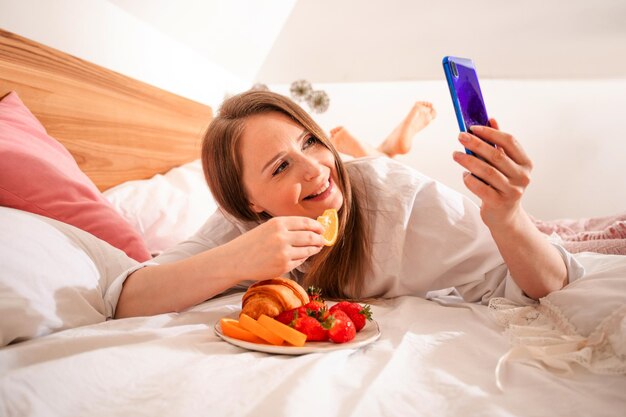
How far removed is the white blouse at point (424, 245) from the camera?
1111 mm

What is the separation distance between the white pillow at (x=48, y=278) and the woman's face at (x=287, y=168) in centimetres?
39

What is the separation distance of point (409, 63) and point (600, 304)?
2.66m

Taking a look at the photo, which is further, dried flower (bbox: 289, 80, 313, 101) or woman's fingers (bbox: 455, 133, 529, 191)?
dried flower (bbox: 289, 80, 313, 101)

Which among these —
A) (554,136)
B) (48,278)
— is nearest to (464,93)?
(48,278)

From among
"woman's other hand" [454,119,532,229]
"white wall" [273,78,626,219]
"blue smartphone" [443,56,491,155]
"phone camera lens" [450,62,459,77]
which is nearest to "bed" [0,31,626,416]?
"woman's other hand" [454,119,532,229]

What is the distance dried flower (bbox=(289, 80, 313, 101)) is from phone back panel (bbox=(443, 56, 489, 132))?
7.96 feet

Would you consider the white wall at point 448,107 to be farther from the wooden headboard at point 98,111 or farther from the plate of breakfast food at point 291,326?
the plate of breakfast food at point 291,326

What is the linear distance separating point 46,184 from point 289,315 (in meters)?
0.66

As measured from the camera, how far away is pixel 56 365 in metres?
0.63

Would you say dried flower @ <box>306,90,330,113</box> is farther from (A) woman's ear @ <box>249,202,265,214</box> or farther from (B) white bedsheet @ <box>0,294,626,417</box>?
(B) white bedsheet @ <box>0,294,626,417</box>

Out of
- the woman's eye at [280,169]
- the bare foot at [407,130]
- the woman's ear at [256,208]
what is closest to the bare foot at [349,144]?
the bare foot at [407,130]

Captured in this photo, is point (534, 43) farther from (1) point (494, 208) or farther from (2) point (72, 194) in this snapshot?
(2) point (72, 194)

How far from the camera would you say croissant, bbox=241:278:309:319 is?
0.83 meters

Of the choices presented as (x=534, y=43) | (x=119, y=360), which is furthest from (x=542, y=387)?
(x=534, y=43)
